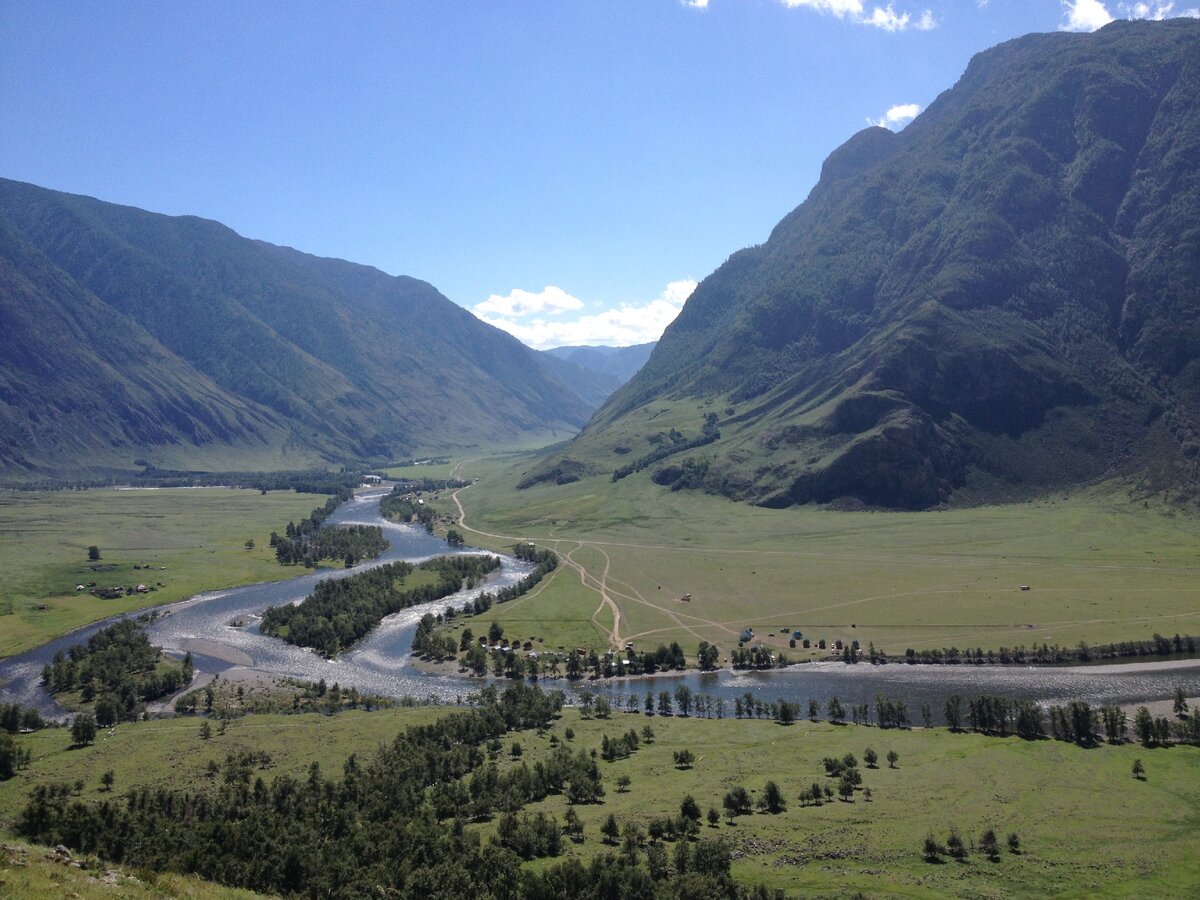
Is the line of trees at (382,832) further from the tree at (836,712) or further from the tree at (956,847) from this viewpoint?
the tree at (836,712)

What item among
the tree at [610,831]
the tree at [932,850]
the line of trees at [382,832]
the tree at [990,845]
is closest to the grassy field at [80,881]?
the line of trees at [382,832]

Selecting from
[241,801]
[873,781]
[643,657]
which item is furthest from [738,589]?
[241,801]

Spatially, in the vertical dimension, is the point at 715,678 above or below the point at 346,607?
below

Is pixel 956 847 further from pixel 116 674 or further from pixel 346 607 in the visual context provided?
pixel 346 607

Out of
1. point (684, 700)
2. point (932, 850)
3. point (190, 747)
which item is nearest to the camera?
point (932, 850)

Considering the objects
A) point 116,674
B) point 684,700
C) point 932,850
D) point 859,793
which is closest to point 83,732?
point 116,674

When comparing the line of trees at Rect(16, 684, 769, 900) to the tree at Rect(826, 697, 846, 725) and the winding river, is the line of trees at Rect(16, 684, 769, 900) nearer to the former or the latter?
the winding river

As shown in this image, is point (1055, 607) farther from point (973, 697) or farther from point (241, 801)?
point (241, 801)

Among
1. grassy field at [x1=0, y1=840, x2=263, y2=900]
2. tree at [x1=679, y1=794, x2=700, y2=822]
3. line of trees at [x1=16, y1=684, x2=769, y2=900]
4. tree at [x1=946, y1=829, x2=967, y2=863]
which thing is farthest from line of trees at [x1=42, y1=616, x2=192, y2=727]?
tree at [x1=946, y1=829, x2=967, y2=863]
